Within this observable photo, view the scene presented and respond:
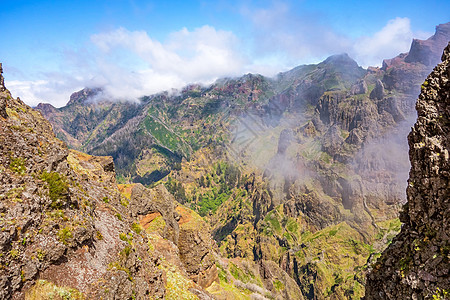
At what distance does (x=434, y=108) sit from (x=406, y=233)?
9857 millimetres

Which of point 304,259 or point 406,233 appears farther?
point 304,259

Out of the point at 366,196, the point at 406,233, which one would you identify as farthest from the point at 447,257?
the point at 366,196

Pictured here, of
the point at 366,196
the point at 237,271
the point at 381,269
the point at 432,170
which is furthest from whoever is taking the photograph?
the point at 366,196

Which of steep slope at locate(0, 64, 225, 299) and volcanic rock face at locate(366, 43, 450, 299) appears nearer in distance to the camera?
steep slope at locate(0, 64, 225, 299)

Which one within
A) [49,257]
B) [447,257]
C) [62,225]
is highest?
[62,225]

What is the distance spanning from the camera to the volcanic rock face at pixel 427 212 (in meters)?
15.3

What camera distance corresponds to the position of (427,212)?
16719mm

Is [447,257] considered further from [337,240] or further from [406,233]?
[337,240]

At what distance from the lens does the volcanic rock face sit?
15344mm

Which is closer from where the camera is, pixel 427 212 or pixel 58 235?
pixel 58 235

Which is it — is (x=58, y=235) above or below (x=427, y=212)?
above

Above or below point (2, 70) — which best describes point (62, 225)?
below

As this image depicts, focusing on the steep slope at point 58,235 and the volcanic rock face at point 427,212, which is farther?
the volcanic rock face at point 427,212

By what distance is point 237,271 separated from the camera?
277 ft
